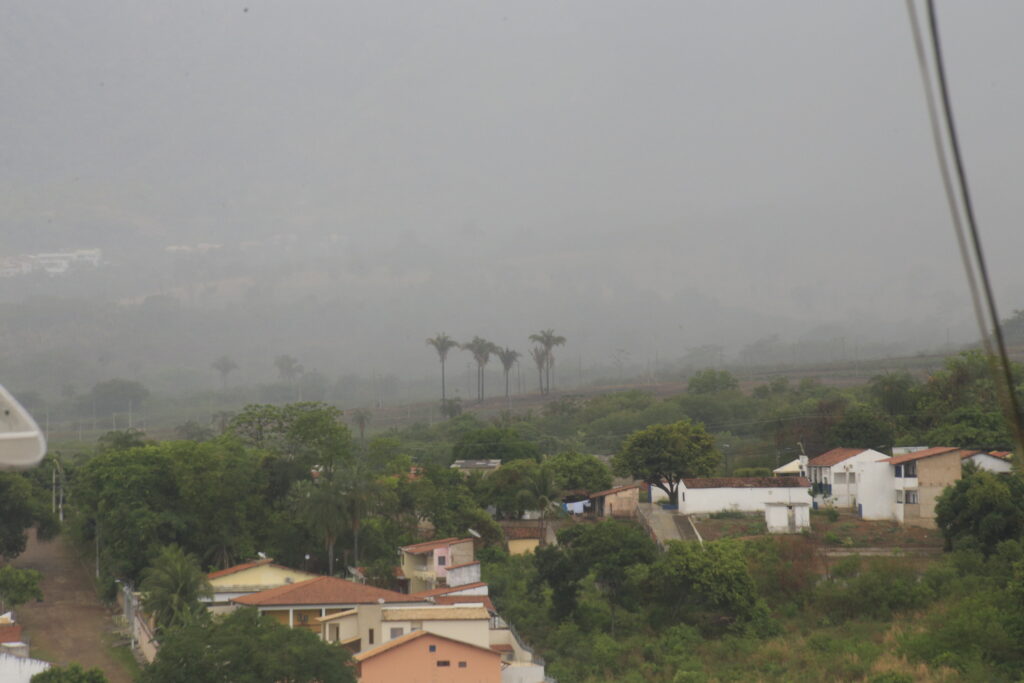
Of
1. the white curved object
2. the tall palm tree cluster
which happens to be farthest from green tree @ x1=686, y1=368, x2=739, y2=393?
the white curved object

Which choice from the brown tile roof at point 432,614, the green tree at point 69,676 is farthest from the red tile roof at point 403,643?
the green tree at point 69,676

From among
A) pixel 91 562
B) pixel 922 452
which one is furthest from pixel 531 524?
pixel 91 562

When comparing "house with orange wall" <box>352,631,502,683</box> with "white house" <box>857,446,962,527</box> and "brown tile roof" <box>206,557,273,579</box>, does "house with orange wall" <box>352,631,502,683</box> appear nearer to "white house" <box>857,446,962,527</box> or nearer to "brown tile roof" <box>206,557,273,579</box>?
"brown tile roof" <box>206,557,273,579</box>

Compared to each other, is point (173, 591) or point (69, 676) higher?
point (173, 591)

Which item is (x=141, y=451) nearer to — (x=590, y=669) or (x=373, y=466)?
(x=373, y=466)

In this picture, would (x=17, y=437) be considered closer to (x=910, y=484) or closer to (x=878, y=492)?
(x=910, y=484)

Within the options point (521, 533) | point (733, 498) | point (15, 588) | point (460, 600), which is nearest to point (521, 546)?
point (521, 533)

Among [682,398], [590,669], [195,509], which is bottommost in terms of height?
[590,669]
